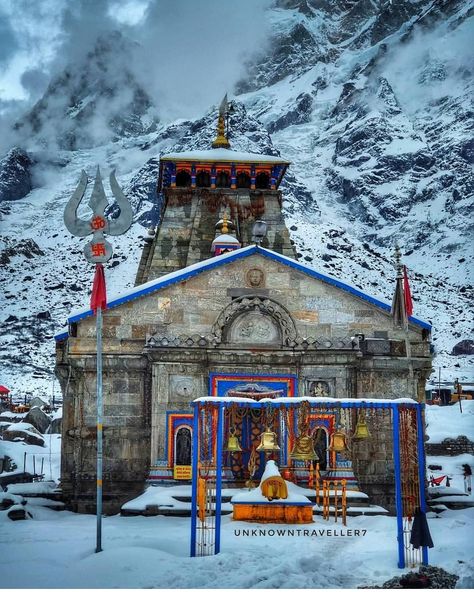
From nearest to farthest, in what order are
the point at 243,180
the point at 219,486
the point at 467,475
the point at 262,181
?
1. the point at 219,486
2. the point at 467,475
3. the point at 243,180
4. the point at 262,181

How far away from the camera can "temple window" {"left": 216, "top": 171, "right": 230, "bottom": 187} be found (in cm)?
3606

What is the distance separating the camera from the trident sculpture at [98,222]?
17.6 meters

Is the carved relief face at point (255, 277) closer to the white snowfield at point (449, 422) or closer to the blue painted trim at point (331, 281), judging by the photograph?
the blue painted trim at point (331, 281)

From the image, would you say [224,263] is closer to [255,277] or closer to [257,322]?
[255,277]

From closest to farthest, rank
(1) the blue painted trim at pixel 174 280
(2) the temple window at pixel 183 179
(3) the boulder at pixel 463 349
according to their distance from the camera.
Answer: (1) the blue painted trim at pixel 174 280 → (2) the temple window at pixel 183 179 → (3) the boulder at pixel 463 349

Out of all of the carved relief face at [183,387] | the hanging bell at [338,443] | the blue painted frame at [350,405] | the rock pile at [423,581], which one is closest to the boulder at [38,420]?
the carved relief face at [183,387]

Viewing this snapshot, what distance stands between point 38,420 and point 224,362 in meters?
32.4

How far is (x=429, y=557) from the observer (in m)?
15.2

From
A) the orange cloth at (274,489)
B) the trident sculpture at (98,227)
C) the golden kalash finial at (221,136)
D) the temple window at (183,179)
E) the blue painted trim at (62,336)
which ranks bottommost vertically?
the orange cloth at (274,489)

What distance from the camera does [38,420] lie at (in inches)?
2128

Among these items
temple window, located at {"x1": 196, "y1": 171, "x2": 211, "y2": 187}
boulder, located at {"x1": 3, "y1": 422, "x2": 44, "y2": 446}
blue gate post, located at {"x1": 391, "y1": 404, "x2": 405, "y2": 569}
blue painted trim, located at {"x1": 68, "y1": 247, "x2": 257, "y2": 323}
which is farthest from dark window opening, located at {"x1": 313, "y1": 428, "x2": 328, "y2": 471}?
boulder, located at {"x1": 3, "y1": 422, "x2": 44, "y2": 446}

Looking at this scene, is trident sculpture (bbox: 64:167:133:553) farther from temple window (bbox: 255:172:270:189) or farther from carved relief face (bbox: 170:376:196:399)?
temple window (bbox: 255:172:270:189)

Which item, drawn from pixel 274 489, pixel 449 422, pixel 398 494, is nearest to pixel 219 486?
pixel 398 494

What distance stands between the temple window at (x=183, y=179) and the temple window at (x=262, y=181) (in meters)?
3.07
